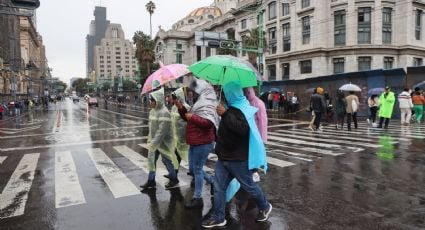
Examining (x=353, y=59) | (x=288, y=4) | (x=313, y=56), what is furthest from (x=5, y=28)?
(x=353, y=59)

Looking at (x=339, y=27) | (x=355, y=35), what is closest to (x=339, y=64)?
(x=355, y=35)

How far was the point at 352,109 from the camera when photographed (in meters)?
15.4

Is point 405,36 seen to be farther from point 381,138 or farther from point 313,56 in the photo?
point 381,138

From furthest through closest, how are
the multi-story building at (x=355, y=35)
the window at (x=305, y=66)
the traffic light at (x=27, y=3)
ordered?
the window at (x=305, y=66) < the multi-story building at (x=355, y=35) < the traffic light at (x=27, y=3)

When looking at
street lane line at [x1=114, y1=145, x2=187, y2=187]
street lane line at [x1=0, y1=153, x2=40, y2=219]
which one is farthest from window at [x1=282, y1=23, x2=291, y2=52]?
street lane line at [x1=0, y1=153, x2=40, y2=219]

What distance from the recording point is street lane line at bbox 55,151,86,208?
19.4 ft

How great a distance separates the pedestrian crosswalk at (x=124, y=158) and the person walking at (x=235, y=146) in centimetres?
216

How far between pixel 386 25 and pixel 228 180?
4294cm

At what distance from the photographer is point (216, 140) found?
4.93 m

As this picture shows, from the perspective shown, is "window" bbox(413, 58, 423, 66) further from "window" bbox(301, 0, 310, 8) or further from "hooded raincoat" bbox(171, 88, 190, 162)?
"hooded raincoat" bbox(171, 88, 190, 162)

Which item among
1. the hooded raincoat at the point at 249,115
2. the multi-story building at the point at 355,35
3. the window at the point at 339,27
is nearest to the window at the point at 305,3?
the multi-story building at the point at 355,35

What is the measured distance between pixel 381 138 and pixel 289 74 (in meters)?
35.1

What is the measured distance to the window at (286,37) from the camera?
155 ft

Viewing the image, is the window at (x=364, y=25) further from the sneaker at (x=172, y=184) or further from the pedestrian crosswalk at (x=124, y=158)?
the sneaker at (x=172, y=184)
